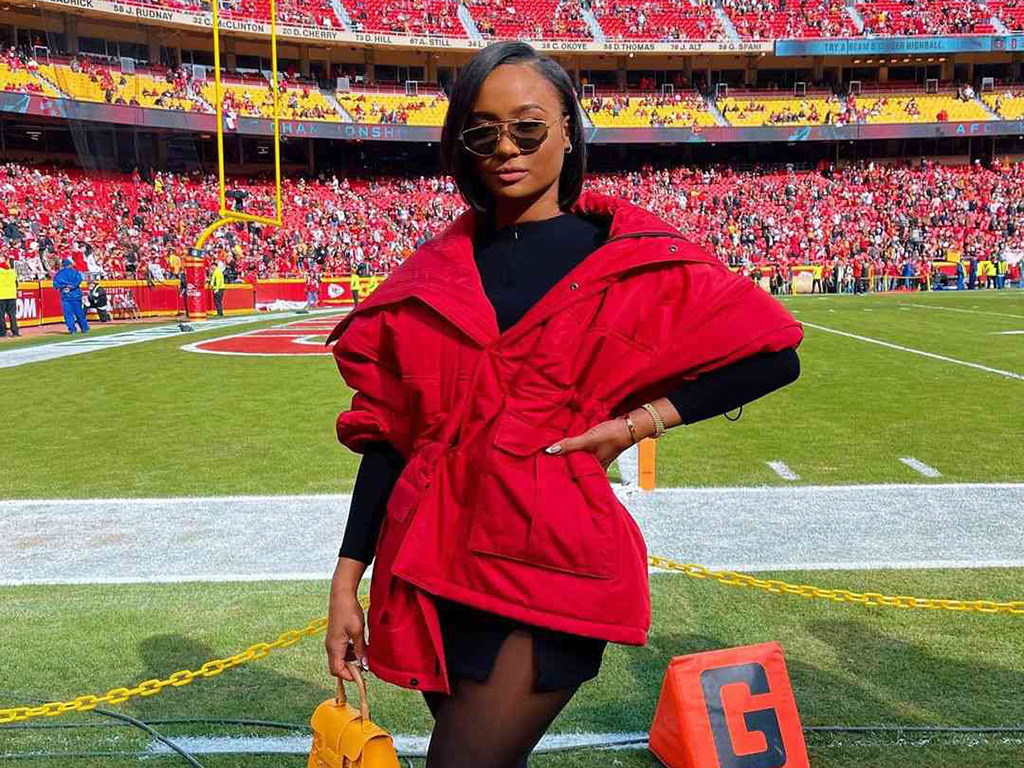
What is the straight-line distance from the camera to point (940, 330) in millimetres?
17109

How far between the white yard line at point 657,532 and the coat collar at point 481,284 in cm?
310

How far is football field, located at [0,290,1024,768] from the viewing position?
120 inches

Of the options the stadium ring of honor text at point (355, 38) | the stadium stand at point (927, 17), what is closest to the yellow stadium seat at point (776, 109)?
the stadium ring of honor text at point (355, 38)

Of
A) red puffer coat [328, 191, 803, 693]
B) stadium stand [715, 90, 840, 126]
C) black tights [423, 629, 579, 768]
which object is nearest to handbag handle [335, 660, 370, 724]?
red puffer coat [328, 191, 803, 693]

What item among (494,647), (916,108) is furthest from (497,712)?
(916,108)

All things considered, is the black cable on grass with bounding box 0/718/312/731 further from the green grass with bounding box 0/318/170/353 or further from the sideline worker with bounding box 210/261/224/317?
the sideline worker with bounding box 210/261/224/317

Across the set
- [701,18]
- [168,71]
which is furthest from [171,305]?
[701,18]

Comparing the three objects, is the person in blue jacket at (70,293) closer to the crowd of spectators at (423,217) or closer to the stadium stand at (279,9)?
the crowd of spectators at (423,217)

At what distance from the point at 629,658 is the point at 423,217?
35.2 m

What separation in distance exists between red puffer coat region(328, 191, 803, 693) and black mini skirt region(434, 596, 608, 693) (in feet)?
0.12

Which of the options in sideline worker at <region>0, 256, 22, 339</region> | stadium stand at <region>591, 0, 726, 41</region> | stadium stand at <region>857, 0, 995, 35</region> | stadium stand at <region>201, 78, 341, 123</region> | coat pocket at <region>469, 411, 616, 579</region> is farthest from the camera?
stadium stand at <region>591, 0, 726, 41</region>

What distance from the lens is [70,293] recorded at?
62.0ft

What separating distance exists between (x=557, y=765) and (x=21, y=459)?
6113 millimetres

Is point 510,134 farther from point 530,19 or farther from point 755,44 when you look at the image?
point 755,44
